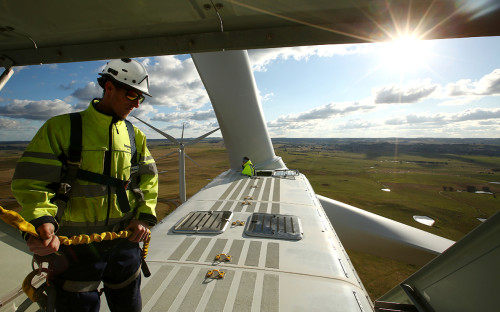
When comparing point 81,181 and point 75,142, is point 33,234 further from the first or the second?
point 75,142

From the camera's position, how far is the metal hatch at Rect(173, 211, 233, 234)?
527cm

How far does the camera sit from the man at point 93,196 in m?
2.03

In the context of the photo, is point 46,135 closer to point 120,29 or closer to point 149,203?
point 149,203

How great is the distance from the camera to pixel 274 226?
5.49m

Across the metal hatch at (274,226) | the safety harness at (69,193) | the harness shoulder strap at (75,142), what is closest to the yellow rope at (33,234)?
the safety harness at (69,193)

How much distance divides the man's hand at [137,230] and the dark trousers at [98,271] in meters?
0.16

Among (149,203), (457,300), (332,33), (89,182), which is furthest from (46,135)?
(457,300)

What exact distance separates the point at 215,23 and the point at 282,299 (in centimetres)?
382

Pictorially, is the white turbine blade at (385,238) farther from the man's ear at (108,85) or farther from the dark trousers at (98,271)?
the man's ear at (108,85)

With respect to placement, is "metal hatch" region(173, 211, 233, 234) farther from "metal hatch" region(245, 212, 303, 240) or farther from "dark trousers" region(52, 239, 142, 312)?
"dark trousers" region(52, 239, 142, 312)

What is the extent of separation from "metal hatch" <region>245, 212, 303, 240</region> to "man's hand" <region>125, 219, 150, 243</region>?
2898mm

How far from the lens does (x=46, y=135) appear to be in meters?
2.15

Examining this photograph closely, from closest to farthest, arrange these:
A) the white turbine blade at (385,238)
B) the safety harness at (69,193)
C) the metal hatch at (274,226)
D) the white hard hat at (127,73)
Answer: the safety harness at (69,193) → the white hard hat at (127,73) → the metal hatch at (274,226) → the white turbine blade at (385,238)

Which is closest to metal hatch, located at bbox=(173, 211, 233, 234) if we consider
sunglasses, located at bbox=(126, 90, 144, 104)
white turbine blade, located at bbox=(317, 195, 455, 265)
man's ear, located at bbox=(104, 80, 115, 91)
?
sunglasses, located at bbox=(126, 90, 144, 104)
